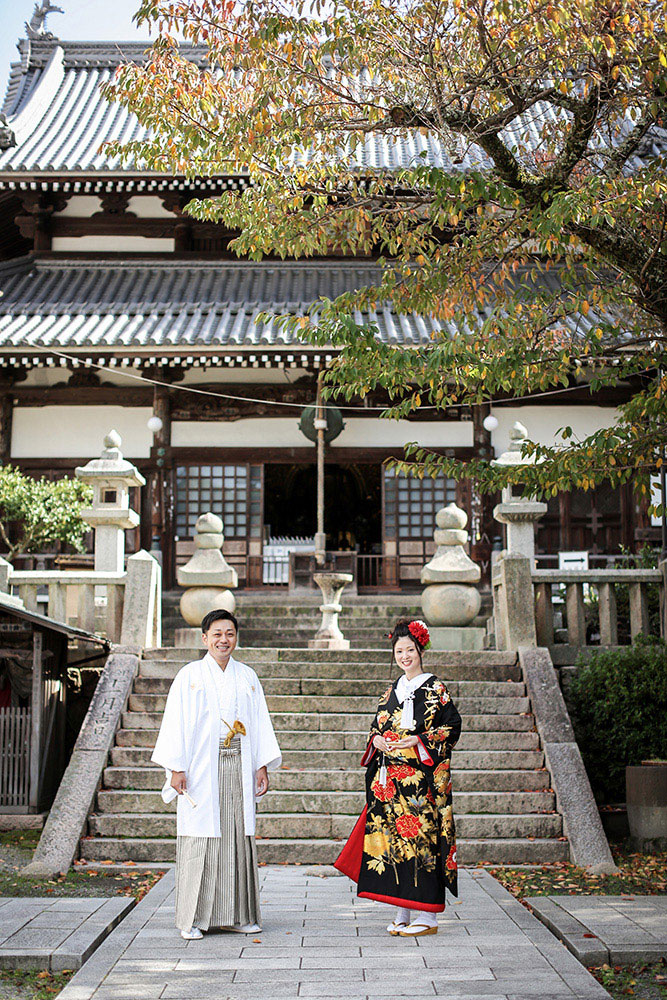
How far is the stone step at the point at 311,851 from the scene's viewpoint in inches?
294

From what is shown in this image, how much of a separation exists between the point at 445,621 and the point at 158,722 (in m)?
3.55

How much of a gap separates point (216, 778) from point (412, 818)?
1101 millimetres

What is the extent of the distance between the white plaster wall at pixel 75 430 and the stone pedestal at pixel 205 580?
4.28 m

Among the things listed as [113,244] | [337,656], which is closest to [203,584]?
[337,656]

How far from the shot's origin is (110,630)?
33.5 feet

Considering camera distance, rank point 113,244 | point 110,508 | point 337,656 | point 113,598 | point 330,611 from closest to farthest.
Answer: point 113,598 → point 337,656 → point 330,611 → point 110,508 → point 113,244

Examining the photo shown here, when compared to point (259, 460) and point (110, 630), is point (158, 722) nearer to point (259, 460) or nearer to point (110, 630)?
point (110, 630)

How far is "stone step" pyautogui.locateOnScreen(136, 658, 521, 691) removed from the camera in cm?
954

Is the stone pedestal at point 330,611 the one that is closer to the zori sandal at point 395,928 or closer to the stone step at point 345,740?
the stone step at point 345,740

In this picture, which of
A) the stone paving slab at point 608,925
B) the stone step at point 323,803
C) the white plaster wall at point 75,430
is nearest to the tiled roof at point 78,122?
the white plaster wall at point 75,430

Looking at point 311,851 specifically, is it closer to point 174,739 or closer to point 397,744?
point 397,744

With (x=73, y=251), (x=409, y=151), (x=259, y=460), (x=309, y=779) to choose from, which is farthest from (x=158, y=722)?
(x=409, y=151)

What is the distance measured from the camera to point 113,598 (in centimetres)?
1029

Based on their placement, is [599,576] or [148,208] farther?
[148,208]
